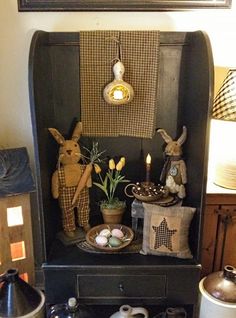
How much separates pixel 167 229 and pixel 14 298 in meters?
0.61

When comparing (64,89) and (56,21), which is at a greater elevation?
(56,21)

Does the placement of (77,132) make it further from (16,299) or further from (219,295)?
(219,295)

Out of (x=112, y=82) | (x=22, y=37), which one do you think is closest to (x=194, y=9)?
(x=112, y=82)

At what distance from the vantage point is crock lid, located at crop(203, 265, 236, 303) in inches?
50.1

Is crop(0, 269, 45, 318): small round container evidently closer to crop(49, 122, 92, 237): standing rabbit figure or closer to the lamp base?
crop(49, 122, 92, 237): standing rabbit figure

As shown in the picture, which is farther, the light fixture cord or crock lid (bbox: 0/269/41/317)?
the light fixture cord

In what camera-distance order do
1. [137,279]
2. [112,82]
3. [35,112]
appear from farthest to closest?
[112,82] → [137,279] → [35,112]

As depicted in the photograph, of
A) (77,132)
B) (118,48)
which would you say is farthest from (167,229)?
(118,48)

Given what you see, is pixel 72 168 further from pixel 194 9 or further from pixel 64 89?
pixel 194 9

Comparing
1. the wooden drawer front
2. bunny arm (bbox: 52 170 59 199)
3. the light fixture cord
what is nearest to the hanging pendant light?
the light fixture cord

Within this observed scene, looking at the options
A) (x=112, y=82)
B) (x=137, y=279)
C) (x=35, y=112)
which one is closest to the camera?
(x=35, y=112)

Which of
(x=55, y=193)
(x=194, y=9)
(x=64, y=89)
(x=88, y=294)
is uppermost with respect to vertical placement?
(x=194, y=9)

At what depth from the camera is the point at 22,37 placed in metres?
1.47

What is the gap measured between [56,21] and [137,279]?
1.10m
